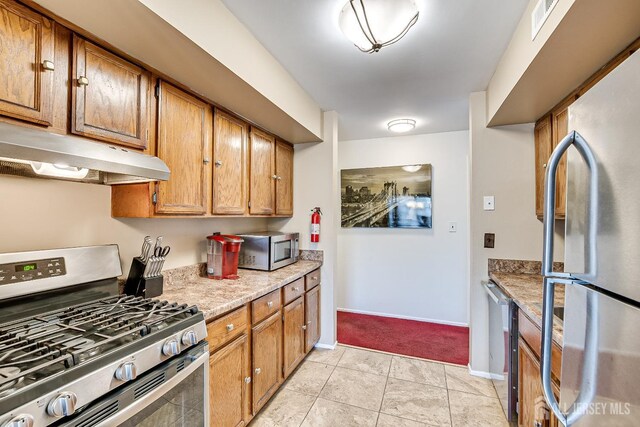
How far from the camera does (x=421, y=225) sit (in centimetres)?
356

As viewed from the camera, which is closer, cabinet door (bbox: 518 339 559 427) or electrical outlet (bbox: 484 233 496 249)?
cabinet door (bbox: 518 339 559 427)

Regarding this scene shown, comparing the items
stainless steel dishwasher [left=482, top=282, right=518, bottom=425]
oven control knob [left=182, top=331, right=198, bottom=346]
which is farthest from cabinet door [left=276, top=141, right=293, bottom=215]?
stainless steel dishwasher [left=482, top=282, right=518, bottom=425]

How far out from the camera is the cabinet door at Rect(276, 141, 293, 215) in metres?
2.76

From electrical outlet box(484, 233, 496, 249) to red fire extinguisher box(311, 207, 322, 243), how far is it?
1.46 metres

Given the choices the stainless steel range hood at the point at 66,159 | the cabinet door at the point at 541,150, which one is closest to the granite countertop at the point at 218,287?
the stainless steel range hood at the point at 66,159

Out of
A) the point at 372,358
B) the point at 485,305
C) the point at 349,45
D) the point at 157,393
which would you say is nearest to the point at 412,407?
the point at 372,358

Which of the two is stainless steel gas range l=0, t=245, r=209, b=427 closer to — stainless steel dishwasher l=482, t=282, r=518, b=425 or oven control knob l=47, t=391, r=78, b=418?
oven control knob l=47, t=391, r=78, b=418

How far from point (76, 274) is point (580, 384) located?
1.90 m

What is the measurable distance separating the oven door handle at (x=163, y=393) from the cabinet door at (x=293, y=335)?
923mm

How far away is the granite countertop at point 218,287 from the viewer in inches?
59.4

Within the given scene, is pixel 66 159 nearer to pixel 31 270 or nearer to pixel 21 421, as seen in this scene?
pixel 31 270

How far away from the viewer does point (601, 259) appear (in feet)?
2.16

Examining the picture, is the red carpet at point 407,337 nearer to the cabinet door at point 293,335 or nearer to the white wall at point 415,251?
the white wall at point 415,251

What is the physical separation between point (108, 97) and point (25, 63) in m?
0.30
